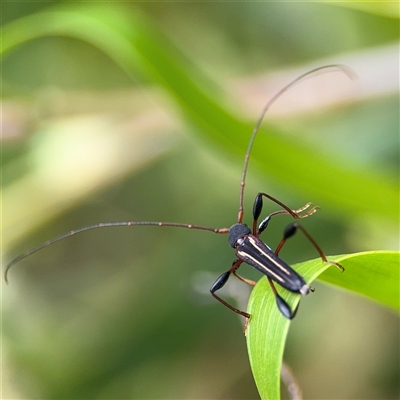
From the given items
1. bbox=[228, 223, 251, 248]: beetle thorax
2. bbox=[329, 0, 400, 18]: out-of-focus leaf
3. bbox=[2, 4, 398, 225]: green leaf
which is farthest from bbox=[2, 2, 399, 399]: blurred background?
bbox=[228, 223, 251, 248]: beetle thorax

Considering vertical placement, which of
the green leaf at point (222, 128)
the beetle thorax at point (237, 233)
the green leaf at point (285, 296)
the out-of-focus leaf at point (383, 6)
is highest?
the out-of-focus leaf at point (383, 6)

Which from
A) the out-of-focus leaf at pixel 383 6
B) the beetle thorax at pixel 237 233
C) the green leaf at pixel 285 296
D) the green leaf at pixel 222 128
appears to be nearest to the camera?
the green leaf at pixel 285 296

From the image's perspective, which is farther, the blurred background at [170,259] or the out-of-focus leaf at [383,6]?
the blurred background at [170,259]

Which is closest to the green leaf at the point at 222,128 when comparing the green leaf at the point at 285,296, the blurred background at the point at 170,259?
the blurred background at the point at 170,259

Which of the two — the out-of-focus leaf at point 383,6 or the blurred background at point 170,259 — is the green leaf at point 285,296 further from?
the out-of-focus leaf at point 383,6

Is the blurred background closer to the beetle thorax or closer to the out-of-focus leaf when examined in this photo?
the out-of-focus leaf

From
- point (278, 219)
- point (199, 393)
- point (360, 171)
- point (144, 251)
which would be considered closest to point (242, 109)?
point (278, 219)

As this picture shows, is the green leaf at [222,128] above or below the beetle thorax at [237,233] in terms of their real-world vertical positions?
above

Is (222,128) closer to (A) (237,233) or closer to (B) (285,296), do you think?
(A) (237,233)
